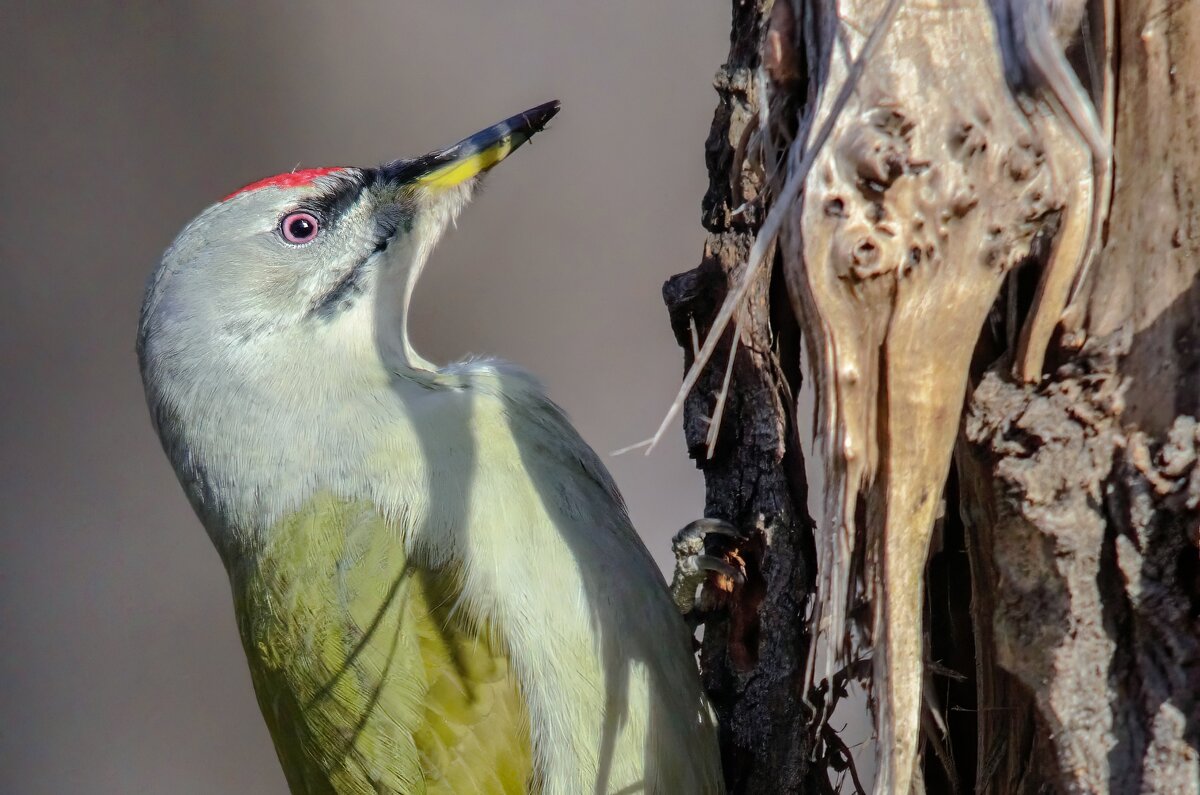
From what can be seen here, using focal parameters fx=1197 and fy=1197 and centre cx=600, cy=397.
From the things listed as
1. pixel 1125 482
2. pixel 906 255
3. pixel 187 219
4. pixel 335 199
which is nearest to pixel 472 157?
pixel 335 199

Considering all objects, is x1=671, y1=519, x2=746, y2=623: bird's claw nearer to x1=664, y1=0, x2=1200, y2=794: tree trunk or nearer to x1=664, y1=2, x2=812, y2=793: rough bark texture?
x1=664, y1=2, x2=812, y2=793: rough bark texture

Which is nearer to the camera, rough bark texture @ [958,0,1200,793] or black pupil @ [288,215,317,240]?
rough bark texture @ [958,0,1200,793]

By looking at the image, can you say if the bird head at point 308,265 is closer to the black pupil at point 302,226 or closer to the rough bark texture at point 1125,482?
the black pupil at point 302,226

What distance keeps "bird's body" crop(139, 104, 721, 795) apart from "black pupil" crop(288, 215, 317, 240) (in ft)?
1.01

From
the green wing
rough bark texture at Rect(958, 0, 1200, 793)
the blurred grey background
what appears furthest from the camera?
the blurred grey background

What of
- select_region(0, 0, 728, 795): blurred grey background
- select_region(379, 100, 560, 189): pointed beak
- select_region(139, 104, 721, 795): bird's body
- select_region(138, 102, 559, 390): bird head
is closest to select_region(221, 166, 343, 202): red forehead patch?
select_region(138, 102, 559, 390): bird head

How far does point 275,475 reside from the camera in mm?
2471

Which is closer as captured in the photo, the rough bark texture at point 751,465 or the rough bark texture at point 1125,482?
the rough bark texture at point 1125,482

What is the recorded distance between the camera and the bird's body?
2225mm

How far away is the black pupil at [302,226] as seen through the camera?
2811 millimetres

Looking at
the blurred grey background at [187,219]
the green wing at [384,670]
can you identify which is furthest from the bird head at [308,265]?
the blurred grey background at [187,219]

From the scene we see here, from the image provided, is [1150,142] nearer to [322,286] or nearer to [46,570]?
[322,286]

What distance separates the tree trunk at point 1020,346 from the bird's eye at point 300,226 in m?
1.51

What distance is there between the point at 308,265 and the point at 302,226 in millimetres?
115
